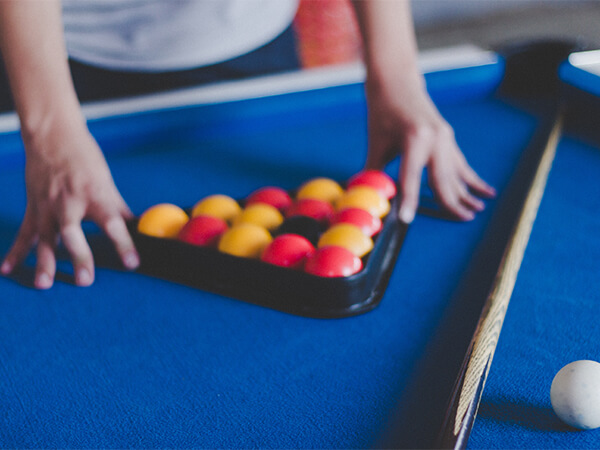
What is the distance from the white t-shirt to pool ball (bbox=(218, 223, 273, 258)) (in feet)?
2.71

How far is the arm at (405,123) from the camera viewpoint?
50.3 inches

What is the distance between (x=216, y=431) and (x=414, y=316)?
1.26 ft

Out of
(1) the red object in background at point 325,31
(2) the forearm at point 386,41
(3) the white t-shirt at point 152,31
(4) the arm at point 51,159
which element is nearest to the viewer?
(4) the arm at point 51,159

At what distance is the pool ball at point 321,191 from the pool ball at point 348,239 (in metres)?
0.19

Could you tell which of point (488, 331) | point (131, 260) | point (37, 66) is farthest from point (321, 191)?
point (37, 66)

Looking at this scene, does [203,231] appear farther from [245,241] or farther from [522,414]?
[522,414]

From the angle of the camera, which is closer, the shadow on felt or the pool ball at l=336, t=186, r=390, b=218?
the shadow on felt

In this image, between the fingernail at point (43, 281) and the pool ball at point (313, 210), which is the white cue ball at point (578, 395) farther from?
the fingernail at point (43, 281)

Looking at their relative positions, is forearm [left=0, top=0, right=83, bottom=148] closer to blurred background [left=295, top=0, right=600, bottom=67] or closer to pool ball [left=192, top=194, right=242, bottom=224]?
pool ball [left=192, top=194, right=242, bottom=224]

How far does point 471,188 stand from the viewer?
4.45 ft

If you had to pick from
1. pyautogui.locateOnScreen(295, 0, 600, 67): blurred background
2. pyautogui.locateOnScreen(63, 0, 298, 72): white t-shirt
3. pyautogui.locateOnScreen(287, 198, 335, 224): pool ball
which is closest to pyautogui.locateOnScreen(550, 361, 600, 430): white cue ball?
pyautogui.locateOnScreen(287, 198, 335, 224): pool ball

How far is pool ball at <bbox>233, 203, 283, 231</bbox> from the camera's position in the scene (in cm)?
116

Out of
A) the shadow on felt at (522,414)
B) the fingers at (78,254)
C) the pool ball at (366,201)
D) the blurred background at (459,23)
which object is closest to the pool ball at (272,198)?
the pool ball at (366,201)

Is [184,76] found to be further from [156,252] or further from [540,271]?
[540,271]
